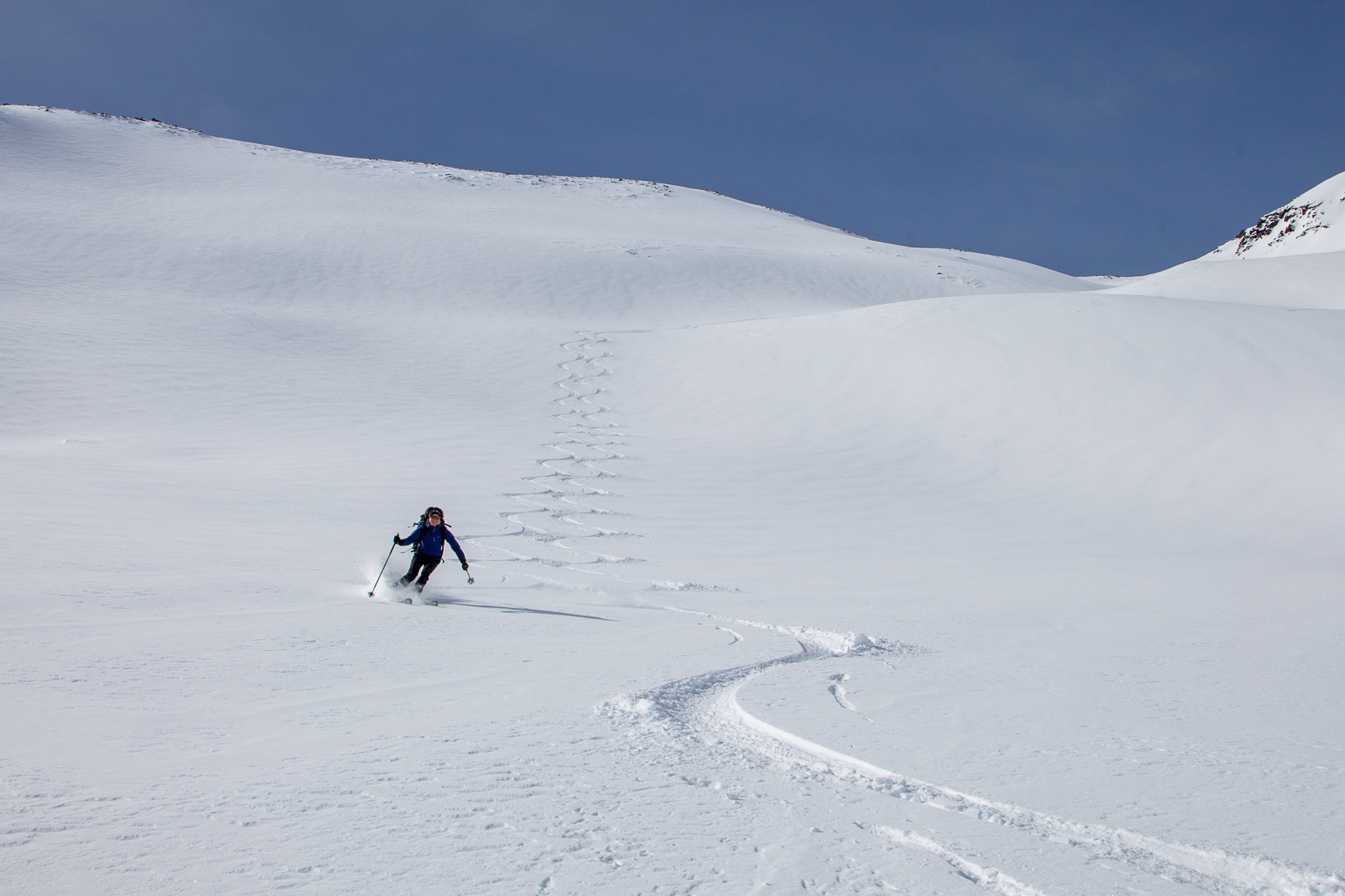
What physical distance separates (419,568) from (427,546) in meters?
0.21

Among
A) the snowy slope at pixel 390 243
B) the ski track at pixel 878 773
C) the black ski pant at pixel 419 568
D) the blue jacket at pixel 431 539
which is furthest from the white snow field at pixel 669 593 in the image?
the snowy slope at pixel 390 243

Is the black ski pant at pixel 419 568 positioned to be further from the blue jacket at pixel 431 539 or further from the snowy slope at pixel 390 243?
the snowy slope at pixel 390 243

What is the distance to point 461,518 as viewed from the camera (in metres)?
9.76

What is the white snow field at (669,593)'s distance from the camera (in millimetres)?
2475

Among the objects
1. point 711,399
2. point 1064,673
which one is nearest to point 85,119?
point 711,399

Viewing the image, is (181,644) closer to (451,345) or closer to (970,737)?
(970,737)

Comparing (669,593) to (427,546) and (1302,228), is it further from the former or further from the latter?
(1302,228)

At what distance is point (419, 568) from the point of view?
688cm

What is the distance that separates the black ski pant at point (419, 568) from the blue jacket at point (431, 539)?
0.04 metres

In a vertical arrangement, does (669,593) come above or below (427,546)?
below

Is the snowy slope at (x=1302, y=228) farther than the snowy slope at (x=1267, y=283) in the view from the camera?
Yes

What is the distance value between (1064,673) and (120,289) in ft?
84.8

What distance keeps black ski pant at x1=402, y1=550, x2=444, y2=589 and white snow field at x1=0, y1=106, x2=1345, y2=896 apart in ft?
0.80

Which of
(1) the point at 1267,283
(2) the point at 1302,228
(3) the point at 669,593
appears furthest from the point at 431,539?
(2) the point at 1302,228
